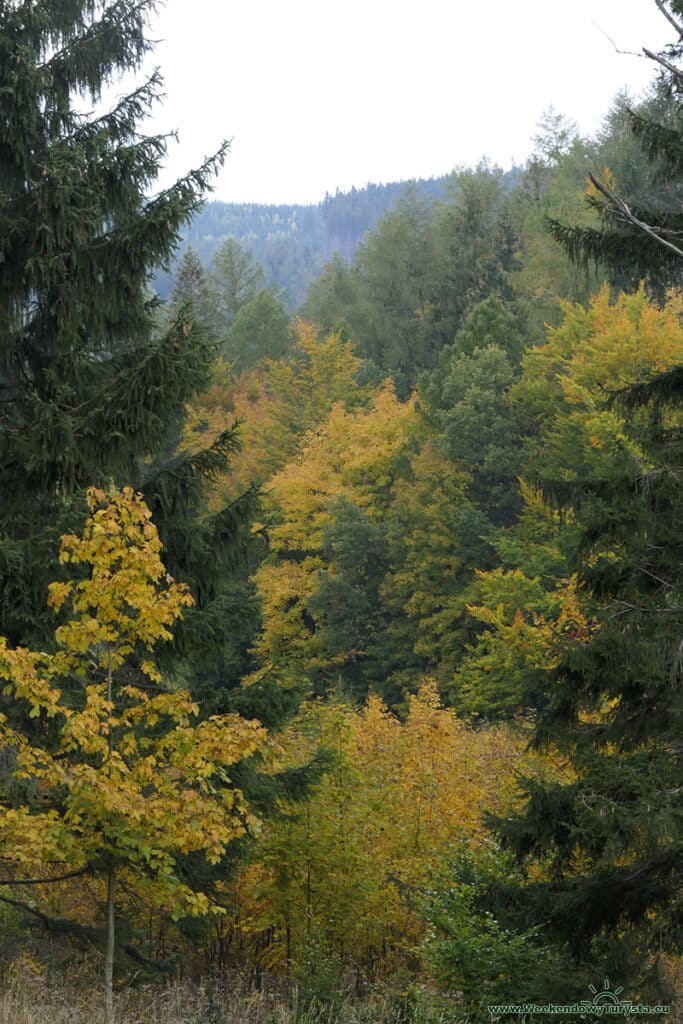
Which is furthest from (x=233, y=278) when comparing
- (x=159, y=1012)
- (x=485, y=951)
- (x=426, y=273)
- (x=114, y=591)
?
(x=114, y=591)

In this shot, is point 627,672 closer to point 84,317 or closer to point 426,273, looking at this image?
point 84,317

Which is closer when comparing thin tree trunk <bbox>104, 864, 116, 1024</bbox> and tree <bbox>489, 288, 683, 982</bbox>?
thin tree trunk <bbox>104, 864, 116, 1024</bbox>

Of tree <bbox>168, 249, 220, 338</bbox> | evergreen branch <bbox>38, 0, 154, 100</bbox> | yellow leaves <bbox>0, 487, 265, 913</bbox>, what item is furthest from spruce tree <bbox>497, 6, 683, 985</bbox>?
tree <bbox>168, 249, 220, 338</bbox>

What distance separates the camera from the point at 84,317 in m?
10.5

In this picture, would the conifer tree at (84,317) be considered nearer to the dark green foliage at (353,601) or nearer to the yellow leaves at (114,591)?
the yellow leaves at (114,591)

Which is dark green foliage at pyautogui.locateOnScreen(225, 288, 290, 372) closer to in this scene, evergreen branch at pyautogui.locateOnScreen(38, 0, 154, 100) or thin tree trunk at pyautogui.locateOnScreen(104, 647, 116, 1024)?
evergreen branch at pyautogui.locateOnScreen(38, 0, 154, 100)

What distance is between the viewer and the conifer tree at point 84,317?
9.52 m

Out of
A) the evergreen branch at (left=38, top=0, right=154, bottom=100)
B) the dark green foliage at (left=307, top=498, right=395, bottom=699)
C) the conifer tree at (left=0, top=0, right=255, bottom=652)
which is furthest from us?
the dark green foliage at (left=307, top=498, right=395, bottom=699)

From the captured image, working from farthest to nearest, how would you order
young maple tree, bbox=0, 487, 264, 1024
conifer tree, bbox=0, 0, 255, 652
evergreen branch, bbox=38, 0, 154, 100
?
1. evergreen branch, bbox=38, 0, 154, 100
2. conifer tree, bbox=0, 0, 255, 652
3. young maple tree, bbox=0, 487, 264, 1024

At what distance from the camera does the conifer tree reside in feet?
31.2

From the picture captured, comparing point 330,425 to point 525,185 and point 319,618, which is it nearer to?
point 319,618

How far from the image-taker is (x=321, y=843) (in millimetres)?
17172

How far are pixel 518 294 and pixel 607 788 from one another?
43907 mm

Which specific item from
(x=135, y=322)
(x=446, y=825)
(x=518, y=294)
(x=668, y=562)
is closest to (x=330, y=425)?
(x=518, y=294)
